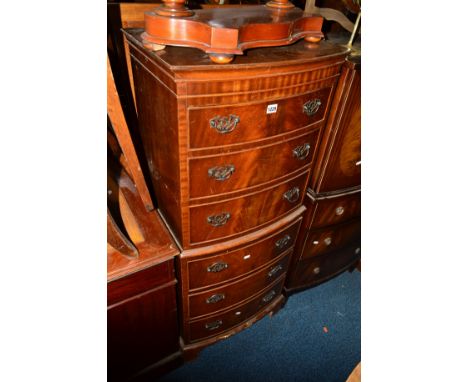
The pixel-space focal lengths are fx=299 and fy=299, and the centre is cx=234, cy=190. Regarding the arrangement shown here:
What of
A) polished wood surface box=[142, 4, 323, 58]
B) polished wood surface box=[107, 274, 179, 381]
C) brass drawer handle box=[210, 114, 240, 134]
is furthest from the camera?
polished wood surface box=[107, 274, 179, 381]

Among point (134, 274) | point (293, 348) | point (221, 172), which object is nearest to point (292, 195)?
point (221, 172)

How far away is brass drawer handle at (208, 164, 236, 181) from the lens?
1000mm

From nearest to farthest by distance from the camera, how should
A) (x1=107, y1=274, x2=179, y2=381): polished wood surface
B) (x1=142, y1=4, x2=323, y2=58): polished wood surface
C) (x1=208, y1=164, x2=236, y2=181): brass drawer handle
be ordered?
(x1=142, y1=4, x2=323, y2=58): polished wood surface < (x1=208, y1=164, x2=236, y2=181): brass drawer handle < (x1=107, y1=274, x2=179, y2=381): polished wood surface

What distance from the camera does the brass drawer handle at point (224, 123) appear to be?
895 millimetres

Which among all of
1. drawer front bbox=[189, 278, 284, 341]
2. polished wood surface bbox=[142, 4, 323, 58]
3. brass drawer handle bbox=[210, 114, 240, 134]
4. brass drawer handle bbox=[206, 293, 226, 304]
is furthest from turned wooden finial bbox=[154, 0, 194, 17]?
drawer front bbox=[189, 278, 284, 341]

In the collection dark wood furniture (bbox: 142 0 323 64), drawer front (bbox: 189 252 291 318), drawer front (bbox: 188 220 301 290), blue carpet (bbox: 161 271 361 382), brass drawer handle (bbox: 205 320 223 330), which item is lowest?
blue carpet (bbox: 161 271 361 382)

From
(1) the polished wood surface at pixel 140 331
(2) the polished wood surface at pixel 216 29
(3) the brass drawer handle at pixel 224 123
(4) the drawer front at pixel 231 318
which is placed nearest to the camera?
(2) the polished wood surface at pixel 216 29

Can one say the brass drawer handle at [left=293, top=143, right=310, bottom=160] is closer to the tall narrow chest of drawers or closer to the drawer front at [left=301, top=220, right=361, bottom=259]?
the tall narrow chest of drawers

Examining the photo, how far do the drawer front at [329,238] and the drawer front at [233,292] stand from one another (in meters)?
0.18

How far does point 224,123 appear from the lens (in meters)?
0.91

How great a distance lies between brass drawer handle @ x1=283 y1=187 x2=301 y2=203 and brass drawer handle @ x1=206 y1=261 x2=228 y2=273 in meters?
0.40

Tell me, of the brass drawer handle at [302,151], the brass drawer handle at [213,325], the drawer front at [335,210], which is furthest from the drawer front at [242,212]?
the brass drawer handle at [213,325]

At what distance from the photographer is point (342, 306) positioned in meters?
2.10

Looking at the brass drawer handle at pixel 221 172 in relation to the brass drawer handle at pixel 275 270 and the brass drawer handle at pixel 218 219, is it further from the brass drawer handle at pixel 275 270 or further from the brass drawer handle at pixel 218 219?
the brass drawer handle at pixel 275 270
